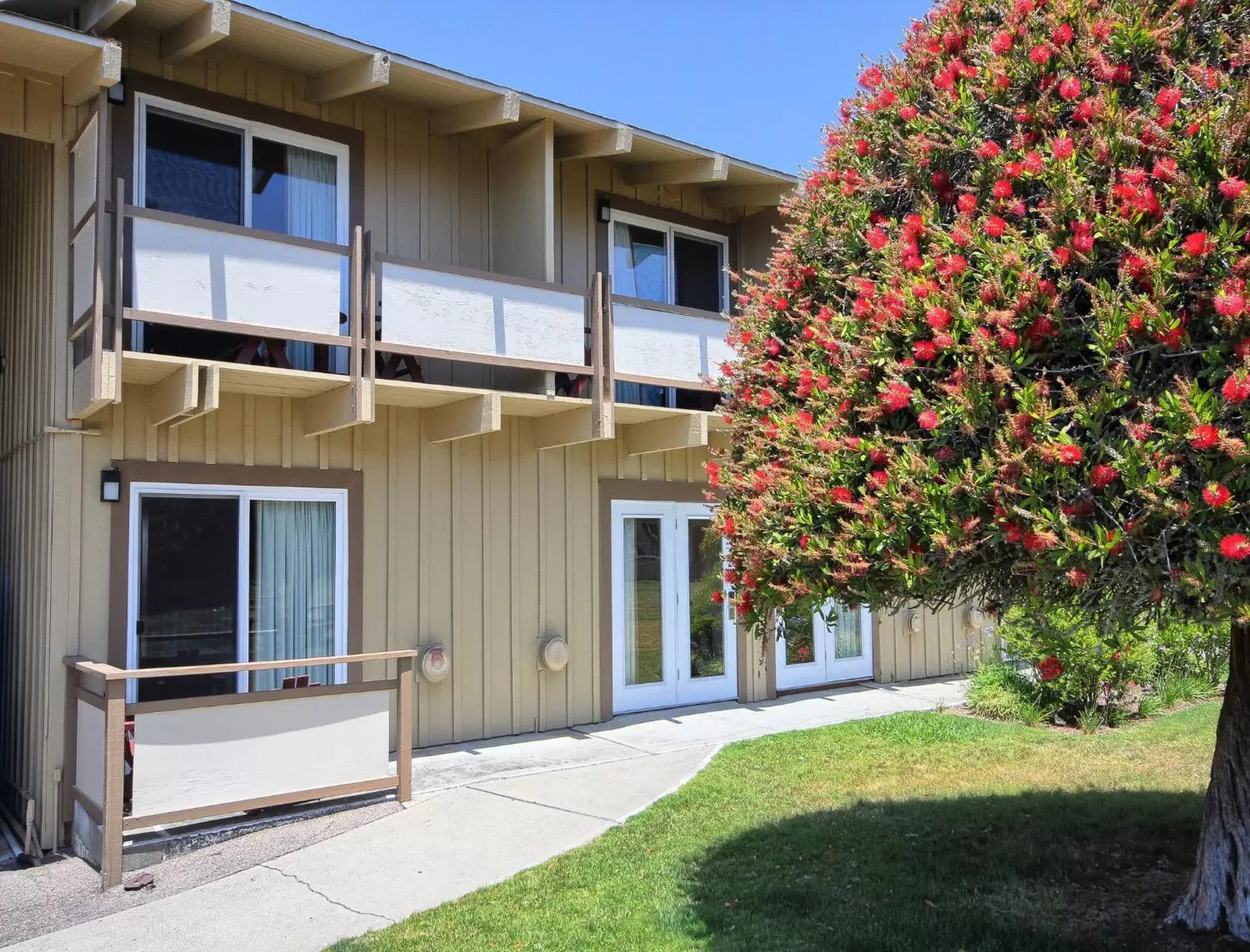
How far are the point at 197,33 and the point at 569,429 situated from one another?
4201 mm

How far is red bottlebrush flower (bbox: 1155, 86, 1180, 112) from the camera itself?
321 cm

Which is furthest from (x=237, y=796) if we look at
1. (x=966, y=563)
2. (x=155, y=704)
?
(x=966, y=563)

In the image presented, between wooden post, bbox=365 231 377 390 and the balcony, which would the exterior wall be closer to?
the balcony

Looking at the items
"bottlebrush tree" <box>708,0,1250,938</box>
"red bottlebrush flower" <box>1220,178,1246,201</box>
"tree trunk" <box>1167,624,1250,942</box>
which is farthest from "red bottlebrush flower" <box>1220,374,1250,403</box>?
"tree trunk" <box>1167,624,1250,942</box>

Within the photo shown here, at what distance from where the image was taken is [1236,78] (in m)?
3.30

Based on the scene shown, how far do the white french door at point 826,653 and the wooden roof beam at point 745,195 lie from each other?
453 cm

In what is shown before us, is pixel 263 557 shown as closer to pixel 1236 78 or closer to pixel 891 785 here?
pixel 891 785

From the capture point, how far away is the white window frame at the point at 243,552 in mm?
7332

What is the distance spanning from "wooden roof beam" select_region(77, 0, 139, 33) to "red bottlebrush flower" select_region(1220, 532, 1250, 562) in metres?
7.19

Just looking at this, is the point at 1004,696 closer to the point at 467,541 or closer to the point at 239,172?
the point at 467,541

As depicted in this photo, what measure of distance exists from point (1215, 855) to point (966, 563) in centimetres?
209

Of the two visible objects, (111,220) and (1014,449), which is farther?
(111,220)

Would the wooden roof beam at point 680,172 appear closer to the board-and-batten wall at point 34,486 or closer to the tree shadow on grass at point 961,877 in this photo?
the board-and-batten wall at point 34,486

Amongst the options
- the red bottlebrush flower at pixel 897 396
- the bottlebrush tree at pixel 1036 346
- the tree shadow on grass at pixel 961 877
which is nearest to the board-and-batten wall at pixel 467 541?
the tree shadow on grass at pixel 961 877
